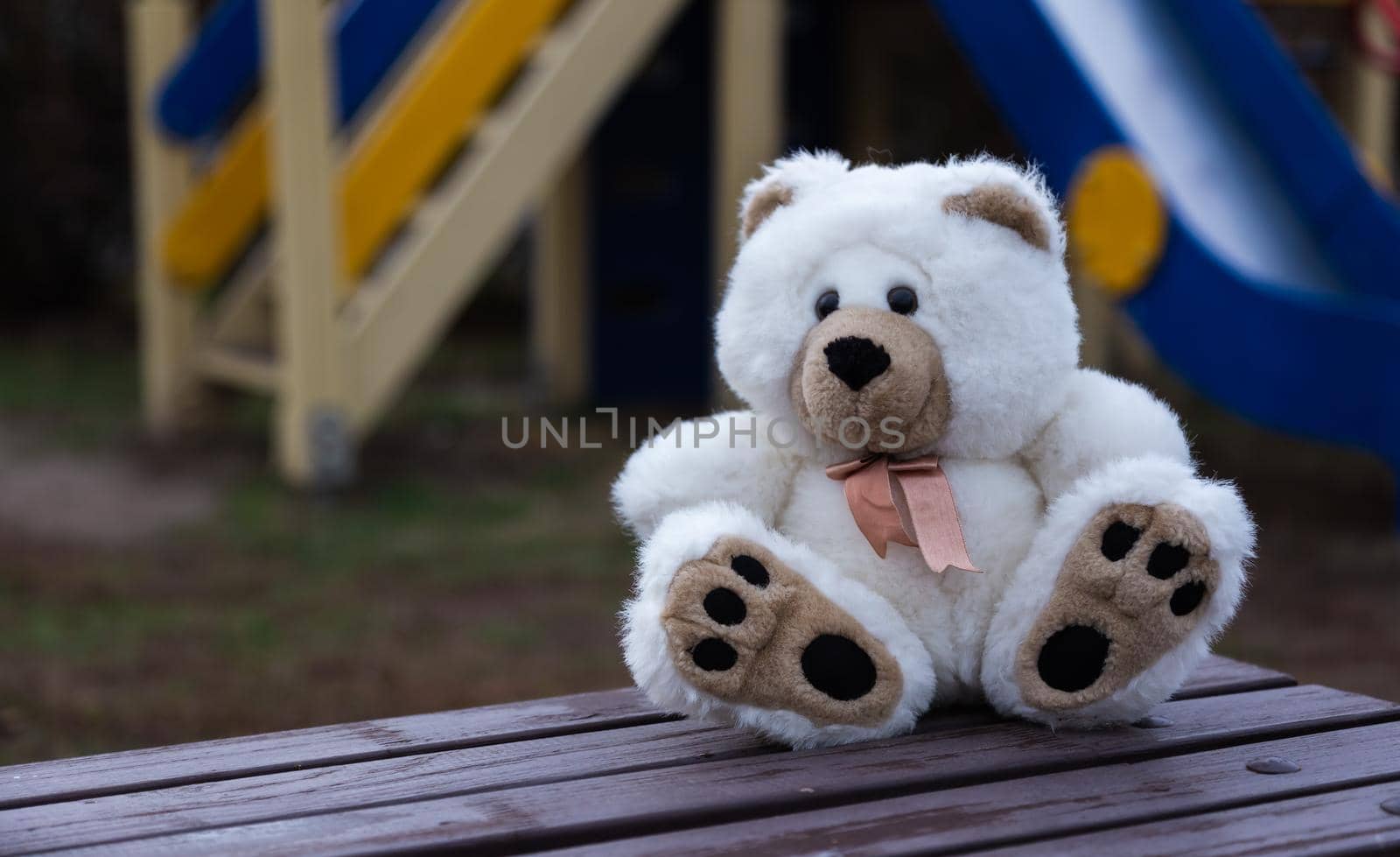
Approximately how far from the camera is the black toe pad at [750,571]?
1.52 meters

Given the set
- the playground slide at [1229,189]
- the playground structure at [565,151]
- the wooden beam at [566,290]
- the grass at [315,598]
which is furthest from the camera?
the wooden beam at [566,290]

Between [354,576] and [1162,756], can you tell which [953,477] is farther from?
[354,576]

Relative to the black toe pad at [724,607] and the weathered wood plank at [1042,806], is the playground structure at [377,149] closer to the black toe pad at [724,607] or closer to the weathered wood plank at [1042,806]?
the black toe pad at [724,607]

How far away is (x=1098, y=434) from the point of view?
1673 mm

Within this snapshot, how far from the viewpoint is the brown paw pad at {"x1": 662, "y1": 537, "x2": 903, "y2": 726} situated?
1.49 meters

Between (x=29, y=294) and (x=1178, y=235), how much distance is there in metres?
7.82

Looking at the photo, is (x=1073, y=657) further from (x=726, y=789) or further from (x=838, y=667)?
(x=726, y=789)

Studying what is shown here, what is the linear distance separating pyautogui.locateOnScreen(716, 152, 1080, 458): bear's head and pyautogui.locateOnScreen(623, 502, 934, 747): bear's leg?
17 centimetres

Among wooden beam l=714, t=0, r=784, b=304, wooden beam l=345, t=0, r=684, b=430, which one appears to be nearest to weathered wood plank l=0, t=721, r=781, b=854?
wooden beam l=345, t=0, r=684, b=430

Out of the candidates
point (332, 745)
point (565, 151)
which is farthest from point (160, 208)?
point (332, 745)

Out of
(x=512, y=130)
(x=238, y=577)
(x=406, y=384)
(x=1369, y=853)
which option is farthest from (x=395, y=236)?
(x=1369, y=853)

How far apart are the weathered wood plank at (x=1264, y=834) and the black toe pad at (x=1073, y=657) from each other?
0.20m

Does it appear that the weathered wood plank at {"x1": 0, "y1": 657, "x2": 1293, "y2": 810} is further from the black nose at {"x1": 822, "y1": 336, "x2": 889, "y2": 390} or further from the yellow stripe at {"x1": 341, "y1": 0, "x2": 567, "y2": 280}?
the yellow stripe at {"x1": 341, "y1": 0, "x2": 567, "y2": 280}

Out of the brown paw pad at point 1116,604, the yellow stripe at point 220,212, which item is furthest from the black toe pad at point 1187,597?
the yellow stripe at point 220,212
